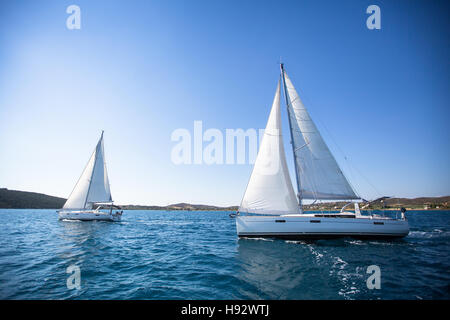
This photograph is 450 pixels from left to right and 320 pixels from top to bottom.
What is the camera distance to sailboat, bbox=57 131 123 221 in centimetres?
2994

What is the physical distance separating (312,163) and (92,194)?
35471 millimetres

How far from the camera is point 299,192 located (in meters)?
15.5

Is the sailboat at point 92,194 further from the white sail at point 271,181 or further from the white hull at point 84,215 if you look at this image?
the white sail at point 271,181

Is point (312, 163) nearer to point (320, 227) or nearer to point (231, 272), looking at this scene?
point (320, 227)

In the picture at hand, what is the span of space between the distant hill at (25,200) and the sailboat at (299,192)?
470 ft

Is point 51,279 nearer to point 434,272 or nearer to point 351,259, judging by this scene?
point 351,259

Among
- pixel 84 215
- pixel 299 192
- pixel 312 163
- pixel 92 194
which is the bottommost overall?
pixel 84 215

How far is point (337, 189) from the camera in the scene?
50.6ft

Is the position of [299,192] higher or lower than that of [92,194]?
higher

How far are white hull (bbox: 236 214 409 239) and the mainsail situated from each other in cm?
2978

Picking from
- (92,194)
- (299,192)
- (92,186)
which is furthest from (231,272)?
(92,194)

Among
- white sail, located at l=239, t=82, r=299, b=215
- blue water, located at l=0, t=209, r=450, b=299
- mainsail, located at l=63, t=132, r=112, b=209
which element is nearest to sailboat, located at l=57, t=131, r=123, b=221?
mainsail, located at l=63, t=132, r=112, b=209

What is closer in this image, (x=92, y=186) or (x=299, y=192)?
(x=299, y=192)

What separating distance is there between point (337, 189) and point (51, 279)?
18868mm
